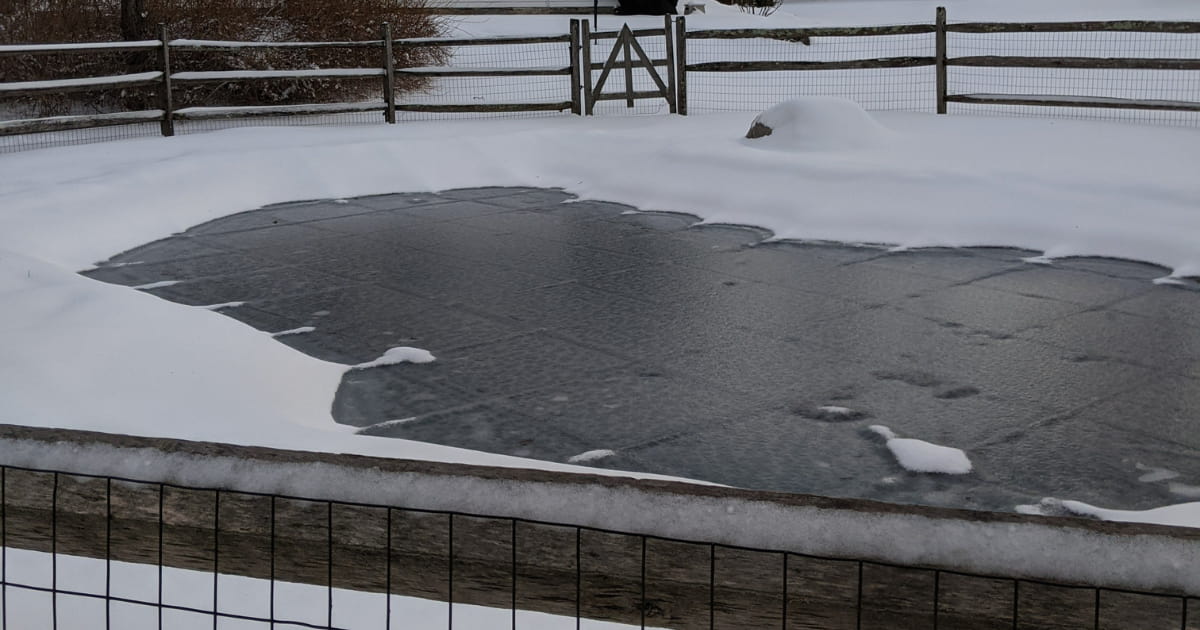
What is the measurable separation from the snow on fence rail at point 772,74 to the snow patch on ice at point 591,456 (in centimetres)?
947

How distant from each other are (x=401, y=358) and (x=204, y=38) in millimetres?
12680

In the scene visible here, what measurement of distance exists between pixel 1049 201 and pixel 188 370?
6455mm

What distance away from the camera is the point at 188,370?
584 centimetres

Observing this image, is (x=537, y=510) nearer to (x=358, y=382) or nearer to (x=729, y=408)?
(x=729, y=408)

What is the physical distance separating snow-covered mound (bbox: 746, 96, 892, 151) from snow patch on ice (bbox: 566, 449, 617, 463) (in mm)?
7134

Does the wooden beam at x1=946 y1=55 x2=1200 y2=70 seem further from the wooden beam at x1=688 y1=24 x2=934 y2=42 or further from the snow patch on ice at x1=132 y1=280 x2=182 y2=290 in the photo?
the snow patch on ice at x1=132 y1=280 x2=182 y2=290

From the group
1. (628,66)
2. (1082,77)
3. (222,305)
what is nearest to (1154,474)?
(222,305)

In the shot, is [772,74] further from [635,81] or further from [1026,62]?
[1026,62]

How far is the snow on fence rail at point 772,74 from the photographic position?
1379 centimetres

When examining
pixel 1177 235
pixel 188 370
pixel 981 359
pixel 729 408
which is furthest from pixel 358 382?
pixel 1177 235

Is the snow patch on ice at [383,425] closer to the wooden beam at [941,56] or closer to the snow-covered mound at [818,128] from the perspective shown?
the snow-covered mound at [818,128]

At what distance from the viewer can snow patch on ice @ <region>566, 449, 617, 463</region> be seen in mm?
4949

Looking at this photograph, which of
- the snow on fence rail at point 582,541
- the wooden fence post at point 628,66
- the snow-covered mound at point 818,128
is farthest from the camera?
the wooden fence post at point 628,66

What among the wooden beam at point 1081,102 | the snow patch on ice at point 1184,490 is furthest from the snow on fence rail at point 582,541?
the wooden beam at point 1081,102
